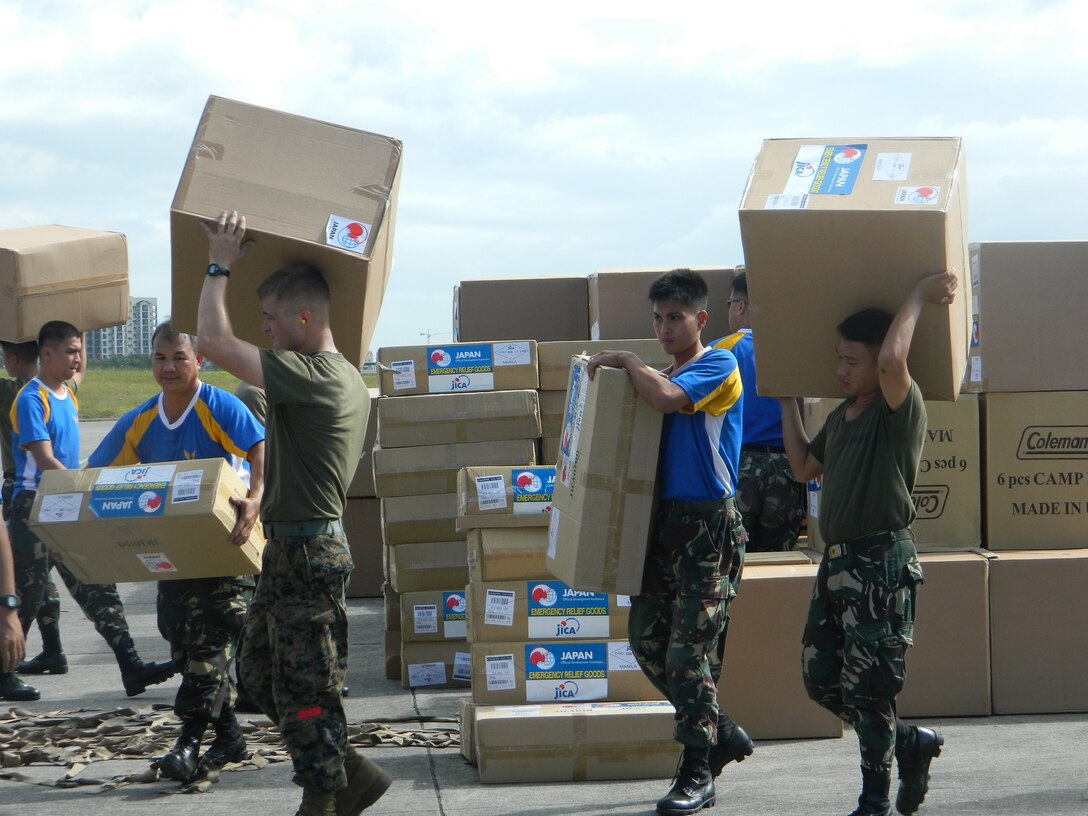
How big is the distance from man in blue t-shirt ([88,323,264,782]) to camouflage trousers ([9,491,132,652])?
136 cm

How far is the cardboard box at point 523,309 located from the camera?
7.08 meters

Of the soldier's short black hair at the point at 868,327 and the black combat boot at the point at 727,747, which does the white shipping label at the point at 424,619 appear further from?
the soldier's short black hair at the point at 868,327

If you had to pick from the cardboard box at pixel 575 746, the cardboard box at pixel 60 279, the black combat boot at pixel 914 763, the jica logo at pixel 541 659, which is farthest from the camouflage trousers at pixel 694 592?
the cardboard box at pixel 60 279

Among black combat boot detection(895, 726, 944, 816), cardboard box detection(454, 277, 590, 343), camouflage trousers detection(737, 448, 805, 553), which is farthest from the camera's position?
cardboard box detection(454, 277, 590, 343)

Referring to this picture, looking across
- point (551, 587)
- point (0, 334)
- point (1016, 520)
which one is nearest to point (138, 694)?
point (0, 334)

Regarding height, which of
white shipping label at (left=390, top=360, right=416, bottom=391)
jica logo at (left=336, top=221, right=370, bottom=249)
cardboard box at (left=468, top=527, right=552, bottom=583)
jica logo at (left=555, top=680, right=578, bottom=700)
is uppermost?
jica logo at (left=336, top=221, right=370, bottom=249)

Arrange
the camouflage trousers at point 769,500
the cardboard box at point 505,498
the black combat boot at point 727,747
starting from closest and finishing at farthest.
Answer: the black combat boot at point 727,747 → the cardboard box at point 505,498 → the camouflage trousers at point 769,500

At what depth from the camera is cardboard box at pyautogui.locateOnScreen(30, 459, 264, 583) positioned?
440cm

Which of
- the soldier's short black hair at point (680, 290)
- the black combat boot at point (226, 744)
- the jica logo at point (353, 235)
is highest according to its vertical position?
the jica logo at point (353, 235)

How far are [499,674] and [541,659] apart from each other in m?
0.17

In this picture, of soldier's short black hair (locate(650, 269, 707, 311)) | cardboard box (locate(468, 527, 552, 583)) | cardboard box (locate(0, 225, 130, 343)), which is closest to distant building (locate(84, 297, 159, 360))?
cardboard box (locate(0, 225, 130, 343))

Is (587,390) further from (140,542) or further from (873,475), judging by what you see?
(140,542)

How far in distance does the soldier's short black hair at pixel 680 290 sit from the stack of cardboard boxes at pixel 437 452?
7.05ft

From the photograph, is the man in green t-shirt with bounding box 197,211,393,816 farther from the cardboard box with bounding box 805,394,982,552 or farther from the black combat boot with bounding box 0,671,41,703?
the black combat boot with bounding box 0,671,41,703
